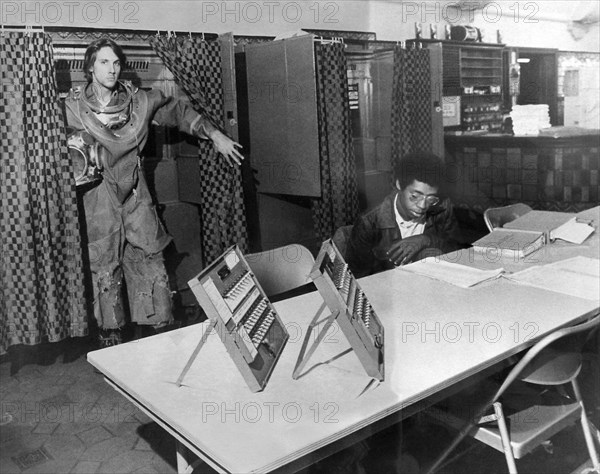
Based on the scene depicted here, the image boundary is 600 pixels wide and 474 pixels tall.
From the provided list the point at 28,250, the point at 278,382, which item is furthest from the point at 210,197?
the point at 278,382

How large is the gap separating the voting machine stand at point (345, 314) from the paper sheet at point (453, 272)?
2.83 ft

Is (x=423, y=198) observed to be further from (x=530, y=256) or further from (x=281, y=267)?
(x=281, y=267)

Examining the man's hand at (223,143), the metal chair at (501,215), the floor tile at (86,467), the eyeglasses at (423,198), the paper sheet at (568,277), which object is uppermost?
Answer: the man's hand at (223,143)

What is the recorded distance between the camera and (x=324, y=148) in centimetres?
496

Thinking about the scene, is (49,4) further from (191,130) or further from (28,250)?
(28,250)

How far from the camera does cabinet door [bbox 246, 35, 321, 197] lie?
478 cm

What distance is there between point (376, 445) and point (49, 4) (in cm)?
346

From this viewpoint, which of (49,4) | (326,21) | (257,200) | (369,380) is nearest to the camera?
(369,380)

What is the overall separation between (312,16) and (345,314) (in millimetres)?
4692

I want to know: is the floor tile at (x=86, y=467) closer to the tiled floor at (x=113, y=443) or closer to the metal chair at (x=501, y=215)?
the tiled floor at (x=113, y=443)

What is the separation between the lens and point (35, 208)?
4.05 m

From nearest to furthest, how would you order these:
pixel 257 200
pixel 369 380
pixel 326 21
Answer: pixel 369 380, pixel 257 200, pixel 326 21

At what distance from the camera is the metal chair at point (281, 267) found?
295 cm

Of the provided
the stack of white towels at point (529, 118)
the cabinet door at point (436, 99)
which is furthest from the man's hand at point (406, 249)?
the stack of white towels at point (529, 118)
